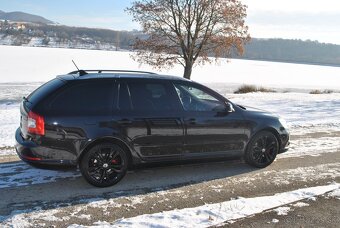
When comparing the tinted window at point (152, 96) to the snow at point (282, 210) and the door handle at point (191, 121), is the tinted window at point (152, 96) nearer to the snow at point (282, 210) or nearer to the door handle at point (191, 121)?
the door handle at point (191, 121)

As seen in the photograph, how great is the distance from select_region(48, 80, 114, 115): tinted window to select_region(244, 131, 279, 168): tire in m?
2.50

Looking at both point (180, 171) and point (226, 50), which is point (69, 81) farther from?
point (226, 50)

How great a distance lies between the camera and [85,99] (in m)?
5.46

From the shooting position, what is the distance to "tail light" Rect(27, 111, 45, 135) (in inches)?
203

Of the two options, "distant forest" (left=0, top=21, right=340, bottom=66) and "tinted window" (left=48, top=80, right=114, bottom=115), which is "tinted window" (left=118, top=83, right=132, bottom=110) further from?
"distant forest" (left=0, top=21, right=340, bottom=66)

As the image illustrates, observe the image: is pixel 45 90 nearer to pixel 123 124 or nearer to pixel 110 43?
pixel 123 124

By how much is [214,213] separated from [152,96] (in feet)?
6.52

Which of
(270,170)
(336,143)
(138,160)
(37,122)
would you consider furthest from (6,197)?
(336,143)

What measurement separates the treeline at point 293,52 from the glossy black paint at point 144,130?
127 meters

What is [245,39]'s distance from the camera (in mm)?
25188

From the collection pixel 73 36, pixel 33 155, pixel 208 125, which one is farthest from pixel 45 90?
pixel 73 36

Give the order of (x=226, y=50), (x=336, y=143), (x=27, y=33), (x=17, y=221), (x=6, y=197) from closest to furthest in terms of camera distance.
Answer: (x=17, y=221) < (x=6, y=197) < (x=336, y=143) < (x=226, y=50) < (x=27, y=33)

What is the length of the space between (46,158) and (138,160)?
126 cm

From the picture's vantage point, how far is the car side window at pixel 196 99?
239 inches
